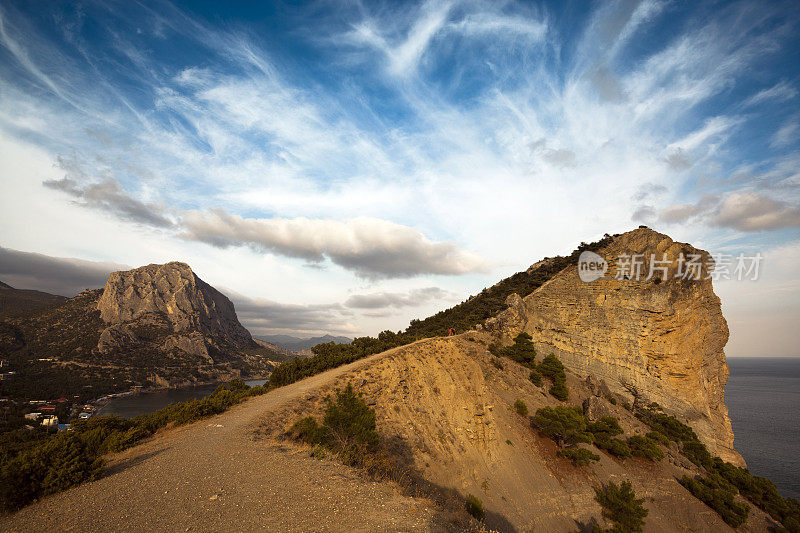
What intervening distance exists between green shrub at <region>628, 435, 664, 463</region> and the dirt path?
3144 centimetres

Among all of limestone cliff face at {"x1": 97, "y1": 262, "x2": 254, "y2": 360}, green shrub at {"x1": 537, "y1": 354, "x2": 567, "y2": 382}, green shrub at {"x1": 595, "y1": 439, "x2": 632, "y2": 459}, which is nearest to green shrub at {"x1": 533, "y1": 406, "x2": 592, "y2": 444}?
green shrub at {"x1": 595, "y1": 439, "x2": 632, "y2": 459}

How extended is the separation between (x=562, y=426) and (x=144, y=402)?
111587 millimetres

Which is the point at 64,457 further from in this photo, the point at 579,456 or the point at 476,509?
the point at 579,456

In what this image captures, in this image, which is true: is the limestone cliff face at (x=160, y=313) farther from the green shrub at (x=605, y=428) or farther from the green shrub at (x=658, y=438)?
the green shrub at (x=658, y=438)

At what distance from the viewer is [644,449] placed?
93.7 ft

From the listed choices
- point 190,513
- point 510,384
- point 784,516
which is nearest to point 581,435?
point 510,384

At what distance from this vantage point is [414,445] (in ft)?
60.0

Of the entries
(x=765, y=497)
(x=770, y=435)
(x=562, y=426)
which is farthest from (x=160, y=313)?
(x=770, y=435)

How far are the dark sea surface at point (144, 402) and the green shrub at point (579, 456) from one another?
64.1m

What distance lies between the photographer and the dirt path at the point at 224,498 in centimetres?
670

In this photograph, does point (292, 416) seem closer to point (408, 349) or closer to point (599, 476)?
point (408, 349)

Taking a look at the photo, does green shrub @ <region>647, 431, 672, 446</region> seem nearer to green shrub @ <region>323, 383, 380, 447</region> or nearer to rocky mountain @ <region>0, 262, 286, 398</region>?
green shrub @ <region>323, 383, 380, 447</region>

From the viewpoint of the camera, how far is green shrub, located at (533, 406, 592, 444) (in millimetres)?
25614

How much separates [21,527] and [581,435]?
32155mm
